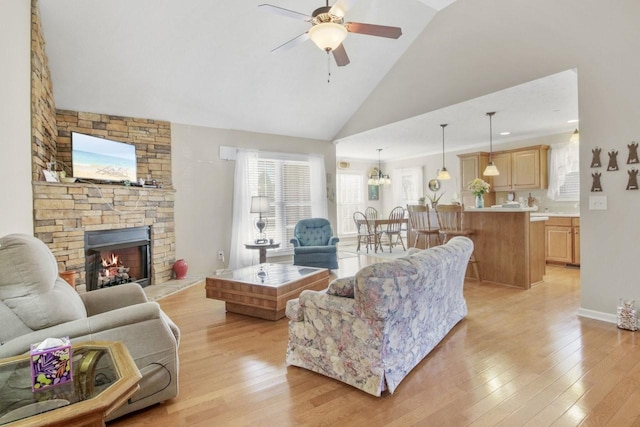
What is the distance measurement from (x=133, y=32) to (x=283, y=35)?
1747 millimetres

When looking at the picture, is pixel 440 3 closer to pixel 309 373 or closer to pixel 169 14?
pixel 169 14

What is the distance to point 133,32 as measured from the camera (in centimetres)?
362

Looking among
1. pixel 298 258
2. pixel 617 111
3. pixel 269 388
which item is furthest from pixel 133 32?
pixel 617 111

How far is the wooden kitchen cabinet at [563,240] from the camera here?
18.0 feet

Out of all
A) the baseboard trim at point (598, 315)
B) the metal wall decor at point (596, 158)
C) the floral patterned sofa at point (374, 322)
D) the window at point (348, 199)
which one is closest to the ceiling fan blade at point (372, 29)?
the floral patterned sofa at point (374, 322)

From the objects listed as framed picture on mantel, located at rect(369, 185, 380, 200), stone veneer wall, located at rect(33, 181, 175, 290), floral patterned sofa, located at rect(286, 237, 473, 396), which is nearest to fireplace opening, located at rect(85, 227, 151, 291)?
stone veneer wall, located at rect(33, 181, 175, 290)

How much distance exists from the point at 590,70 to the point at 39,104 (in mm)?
5391

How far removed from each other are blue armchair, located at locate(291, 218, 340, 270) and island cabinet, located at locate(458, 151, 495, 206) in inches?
141

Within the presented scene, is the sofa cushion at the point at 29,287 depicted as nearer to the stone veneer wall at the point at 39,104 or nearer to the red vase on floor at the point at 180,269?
the stone veneer wall at the point at 39,104

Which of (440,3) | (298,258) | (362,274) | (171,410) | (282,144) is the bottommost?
(171,410)

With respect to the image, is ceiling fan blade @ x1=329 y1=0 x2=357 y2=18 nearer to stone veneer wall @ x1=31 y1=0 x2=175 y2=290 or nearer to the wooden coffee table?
the wooden coffee table

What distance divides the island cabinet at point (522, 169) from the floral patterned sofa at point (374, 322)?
5122mm

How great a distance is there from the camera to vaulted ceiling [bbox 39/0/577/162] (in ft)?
11.5

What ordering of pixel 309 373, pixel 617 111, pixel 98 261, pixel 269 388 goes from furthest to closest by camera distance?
1. pixel 98 261
2. pixel 617 111
3. pixel 309 373
4. pixel 269 388
